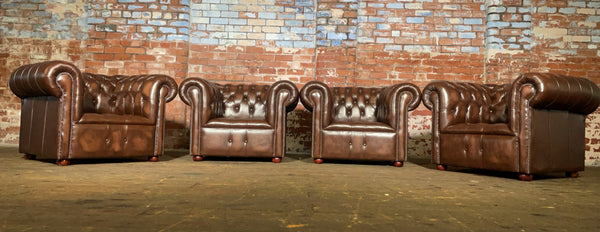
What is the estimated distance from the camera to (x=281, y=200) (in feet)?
6.99

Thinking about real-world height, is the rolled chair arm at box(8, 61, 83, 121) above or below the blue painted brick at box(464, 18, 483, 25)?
below

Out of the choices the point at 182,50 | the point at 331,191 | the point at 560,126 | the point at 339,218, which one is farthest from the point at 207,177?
the point at 182,50

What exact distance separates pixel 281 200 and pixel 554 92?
2252mm

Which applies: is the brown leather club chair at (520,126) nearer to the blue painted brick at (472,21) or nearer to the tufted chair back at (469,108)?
the tufted chair back at (469,108)

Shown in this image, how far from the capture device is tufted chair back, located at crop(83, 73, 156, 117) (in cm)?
405

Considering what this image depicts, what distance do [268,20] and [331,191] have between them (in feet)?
11.8

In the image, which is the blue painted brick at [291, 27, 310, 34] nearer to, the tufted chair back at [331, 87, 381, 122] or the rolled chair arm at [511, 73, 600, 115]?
the tufted chair back at [331, 87, 381, 122]

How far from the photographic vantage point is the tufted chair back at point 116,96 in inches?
159

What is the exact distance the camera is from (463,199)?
2.28m

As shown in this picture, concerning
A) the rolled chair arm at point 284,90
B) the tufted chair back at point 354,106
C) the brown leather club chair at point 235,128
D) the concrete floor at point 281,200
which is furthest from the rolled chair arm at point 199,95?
the tufted chair back at point 354,106

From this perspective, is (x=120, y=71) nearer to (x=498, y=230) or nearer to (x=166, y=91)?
(x=166, y=91)

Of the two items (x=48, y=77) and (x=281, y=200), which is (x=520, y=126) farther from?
(x=48, y=77)

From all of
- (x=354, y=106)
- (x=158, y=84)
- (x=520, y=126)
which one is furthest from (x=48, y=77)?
(x=520, y=126)

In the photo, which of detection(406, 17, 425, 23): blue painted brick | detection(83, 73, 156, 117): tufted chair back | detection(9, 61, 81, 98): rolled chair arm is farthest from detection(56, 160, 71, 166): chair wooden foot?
detection(406, 17, 425, 23): blue painted brick
